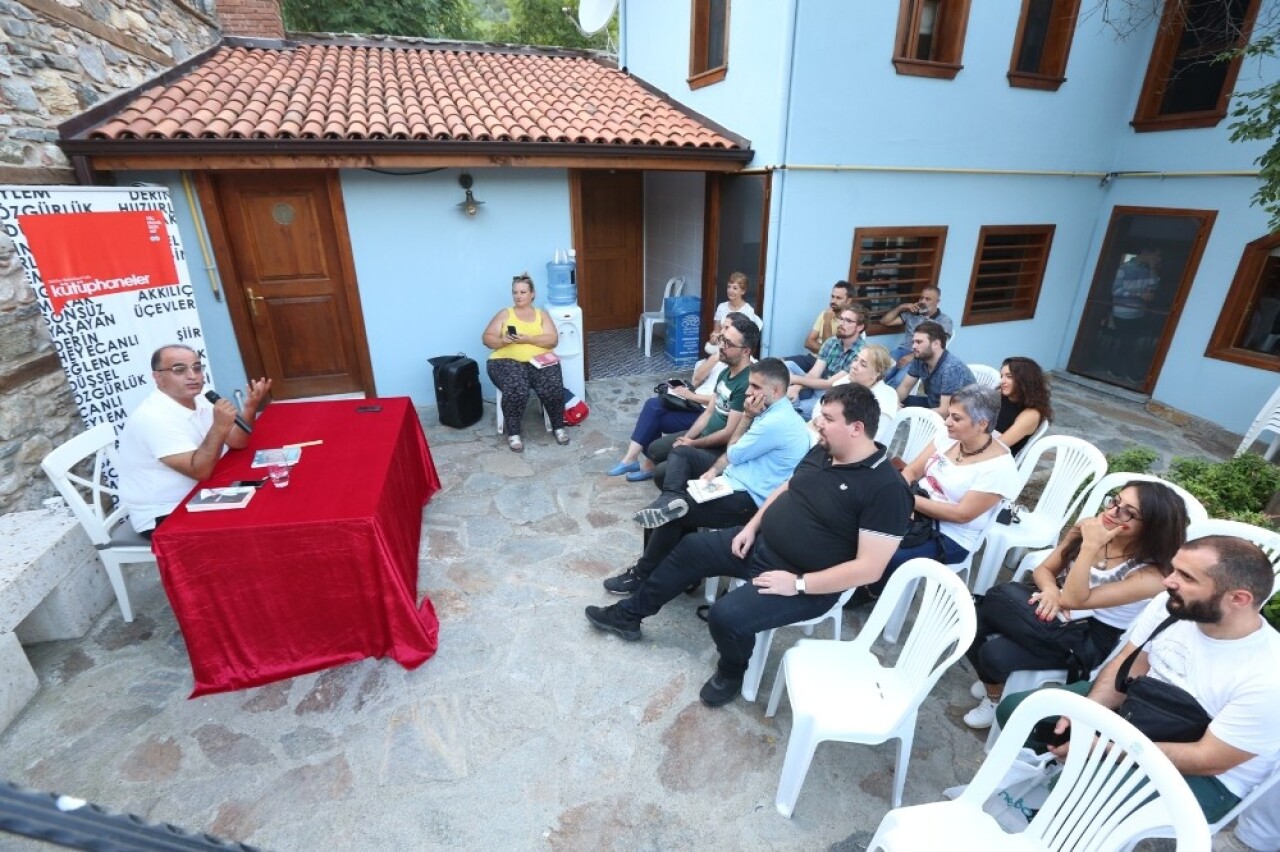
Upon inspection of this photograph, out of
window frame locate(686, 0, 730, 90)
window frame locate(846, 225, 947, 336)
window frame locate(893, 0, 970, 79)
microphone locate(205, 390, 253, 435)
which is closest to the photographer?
microphone locate(205, 390, 253, 435)

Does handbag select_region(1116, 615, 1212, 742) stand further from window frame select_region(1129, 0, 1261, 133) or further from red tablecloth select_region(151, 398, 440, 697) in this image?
window frame select_region(1129, 0, 1261, 133)

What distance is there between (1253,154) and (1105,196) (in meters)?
1.50

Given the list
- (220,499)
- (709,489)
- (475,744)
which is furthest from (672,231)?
(475,744)

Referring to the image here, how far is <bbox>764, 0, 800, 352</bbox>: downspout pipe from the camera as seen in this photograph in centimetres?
516

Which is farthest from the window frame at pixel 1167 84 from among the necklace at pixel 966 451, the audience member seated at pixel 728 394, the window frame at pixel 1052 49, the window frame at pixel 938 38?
the audience member seated at pixel 728 394

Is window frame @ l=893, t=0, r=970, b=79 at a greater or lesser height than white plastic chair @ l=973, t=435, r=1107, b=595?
greater

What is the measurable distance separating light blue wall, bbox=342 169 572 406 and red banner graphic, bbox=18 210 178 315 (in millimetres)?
1521

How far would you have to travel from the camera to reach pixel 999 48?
5.88 metres

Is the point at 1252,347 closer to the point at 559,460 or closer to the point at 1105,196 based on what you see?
the point at 1105,196

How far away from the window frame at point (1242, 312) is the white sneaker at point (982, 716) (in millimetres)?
5466

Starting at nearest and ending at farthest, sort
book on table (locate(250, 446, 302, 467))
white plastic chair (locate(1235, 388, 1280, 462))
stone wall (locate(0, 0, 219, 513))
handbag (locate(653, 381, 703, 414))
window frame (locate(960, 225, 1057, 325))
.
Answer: book on table (locate(250, 446, 302, 467))
stone wall (locate(0, 0, 219, 513))
handbag (locate(653, 381, 703, 414))
white plastic chair (locate(1235, 388, 1280, 462))
window frame (locate(960, 225, 1057, 325))

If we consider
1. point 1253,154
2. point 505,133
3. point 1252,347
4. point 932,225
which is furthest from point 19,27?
point 1252,347

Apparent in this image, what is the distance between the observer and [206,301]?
532 centimetres

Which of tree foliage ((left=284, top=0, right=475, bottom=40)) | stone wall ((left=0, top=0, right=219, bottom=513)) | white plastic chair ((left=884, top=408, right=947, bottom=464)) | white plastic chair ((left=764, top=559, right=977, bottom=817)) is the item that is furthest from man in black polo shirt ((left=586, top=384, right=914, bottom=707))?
tree foliage ((left=284, top=0, right=475, bottom=40))
